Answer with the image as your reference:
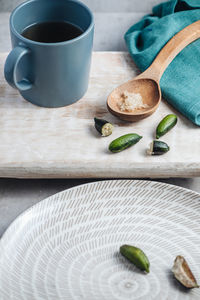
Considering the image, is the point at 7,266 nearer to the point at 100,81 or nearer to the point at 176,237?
the point at 176,237

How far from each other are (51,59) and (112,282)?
37 centimetres

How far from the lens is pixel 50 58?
0.74m

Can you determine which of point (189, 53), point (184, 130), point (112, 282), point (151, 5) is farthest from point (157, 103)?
point (151, 5)

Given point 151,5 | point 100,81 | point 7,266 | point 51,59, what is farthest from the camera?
point 151,5

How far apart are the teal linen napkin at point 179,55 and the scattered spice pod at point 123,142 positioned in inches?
4.7

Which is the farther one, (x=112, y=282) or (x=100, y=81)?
(x=100, y=81)

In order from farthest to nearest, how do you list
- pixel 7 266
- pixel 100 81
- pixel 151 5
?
pixel 151 5 → pixel 100 81 → pixel 7 266

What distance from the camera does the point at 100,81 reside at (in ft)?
2.91

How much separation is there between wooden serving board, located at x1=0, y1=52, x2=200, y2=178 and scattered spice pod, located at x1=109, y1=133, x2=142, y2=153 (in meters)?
0.01

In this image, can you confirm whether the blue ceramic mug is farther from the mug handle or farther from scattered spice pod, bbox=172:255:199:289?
scattered spice pod, bbox=172:255:199:289

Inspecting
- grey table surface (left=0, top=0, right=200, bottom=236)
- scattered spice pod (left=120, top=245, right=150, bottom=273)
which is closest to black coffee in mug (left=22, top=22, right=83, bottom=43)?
grey table surface (left=0, top=0, right=200, bottom=236)

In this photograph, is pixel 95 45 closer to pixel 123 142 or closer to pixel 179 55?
pixel 179 55

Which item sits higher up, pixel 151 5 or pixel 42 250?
pixel 151 5

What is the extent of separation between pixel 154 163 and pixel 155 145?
30mm
